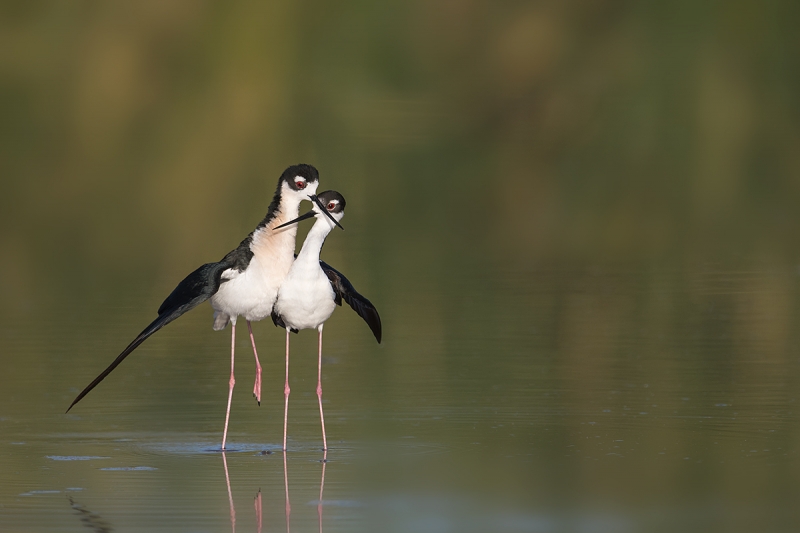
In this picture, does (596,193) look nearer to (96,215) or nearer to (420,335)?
(96,215)

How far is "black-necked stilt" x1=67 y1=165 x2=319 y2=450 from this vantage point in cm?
918

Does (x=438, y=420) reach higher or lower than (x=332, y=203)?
lower

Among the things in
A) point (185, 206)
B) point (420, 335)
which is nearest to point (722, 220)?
point (185, 206)

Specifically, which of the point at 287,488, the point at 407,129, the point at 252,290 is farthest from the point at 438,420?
the point at 407,129

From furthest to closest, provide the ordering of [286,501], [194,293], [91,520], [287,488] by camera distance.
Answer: [194,293]
[287,488]
[286,501]
[91,520]

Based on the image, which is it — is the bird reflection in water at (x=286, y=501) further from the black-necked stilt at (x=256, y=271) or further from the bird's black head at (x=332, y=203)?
the bird's black head at (x=332, y=203)

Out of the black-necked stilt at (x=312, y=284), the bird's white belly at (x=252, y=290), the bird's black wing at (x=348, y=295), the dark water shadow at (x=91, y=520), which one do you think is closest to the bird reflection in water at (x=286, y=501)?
the dark water shadow at (x=91, y=520)

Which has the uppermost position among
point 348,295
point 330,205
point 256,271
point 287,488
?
point 330,205

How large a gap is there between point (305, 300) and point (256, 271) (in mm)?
370

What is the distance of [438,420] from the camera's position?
941 centimetres

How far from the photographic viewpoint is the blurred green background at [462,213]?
9.51 meters

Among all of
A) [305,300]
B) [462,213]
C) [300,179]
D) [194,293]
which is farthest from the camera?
[462,213]

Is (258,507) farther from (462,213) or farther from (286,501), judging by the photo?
(462,213)

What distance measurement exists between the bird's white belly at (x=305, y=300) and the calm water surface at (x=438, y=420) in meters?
0.68
